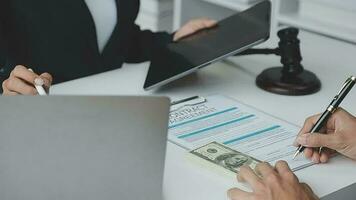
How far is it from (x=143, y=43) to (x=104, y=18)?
14cm

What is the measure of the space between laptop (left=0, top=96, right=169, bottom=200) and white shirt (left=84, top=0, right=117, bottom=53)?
0.95 m

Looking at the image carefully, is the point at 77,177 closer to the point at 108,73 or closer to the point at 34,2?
the point at 108,73

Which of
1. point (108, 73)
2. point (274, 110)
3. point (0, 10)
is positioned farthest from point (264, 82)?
point (0, 10)

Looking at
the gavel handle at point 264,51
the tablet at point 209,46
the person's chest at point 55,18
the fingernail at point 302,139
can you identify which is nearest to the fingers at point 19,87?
the tablet at point 209,46

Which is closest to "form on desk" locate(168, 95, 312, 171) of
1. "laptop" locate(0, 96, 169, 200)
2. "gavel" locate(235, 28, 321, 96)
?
"gavel" locate(235, 28, 321, 96)

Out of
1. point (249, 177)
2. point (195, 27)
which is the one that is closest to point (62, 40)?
point (195, 27)

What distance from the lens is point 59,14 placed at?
177 centimetres

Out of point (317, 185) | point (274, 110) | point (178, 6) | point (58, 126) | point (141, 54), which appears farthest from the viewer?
point (178, 6)

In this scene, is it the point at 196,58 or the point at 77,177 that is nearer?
the point at 77,177

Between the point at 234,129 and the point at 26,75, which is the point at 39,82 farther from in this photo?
the point at 234,129

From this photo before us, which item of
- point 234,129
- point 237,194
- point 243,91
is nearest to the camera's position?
point 237,194

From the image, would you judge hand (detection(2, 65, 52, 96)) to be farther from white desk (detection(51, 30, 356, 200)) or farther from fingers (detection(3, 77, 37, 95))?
white desk (detection(51, 30, 356, 200))

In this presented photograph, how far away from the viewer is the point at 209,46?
5.32 ft

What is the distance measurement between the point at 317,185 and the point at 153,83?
519 millimetres
